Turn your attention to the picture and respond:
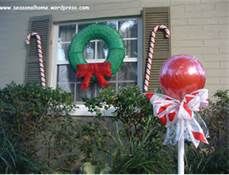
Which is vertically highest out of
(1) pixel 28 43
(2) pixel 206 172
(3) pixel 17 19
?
(3) pixel 17 19

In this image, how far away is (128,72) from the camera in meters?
7.01

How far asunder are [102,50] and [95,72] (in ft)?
1.58

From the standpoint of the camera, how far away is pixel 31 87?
5992 millimetres

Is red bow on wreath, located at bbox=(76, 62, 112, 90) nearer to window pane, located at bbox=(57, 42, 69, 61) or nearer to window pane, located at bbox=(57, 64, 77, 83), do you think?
window pane, located at bbox=(57, 64, 77, 83)

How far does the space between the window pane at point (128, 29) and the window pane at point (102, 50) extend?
37 cm

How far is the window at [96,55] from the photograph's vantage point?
23.0ft

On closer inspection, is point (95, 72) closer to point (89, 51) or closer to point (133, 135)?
point (89, 51)

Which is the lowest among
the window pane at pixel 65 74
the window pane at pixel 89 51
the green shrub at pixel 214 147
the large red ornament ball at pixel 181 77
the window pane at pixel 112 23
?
the green shrub at pixel 214 147

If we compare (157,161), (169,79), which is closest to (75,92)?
(157,161)

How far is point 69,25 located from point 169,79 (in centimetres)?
409

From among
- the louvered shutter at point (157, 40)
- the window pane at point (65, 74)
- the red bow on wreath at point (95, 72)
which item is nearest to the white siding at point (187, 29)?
the louvered shutter at point (157, 40)

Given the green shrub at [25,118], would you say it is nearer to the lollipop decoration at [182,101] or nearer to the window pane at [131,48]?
the window pane at [131,48]

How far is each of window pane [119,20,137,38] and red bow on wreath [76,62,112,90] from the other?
0.69m

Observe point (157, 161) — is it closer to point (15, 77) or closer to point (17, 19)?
point (15, 77)
